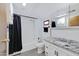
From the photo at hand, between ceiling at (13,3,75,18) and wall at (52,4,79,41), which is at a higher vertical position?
ceiling at (13,3,75,18)

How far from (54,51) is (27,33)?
0.46m

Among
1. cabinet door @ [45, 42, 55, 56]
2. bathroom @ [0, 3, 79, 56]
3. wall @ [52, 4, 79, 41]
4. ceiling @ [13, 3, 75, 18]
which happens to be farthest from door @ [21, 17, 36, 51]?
wall @ [52, 4, 79, 41]

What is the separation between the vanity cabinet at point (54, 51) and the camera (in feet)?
4.22

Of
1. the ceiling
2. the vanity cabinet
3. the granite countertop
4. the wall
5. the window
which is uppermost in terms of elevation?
the ceiling

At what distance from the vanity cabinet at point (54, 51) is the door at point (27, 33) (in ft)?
0.71

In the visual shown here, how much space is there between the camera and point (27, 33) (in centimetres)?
141

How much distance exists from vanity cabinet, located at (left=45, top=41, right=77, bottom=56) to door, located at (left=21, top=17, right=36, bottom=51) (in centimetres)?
22

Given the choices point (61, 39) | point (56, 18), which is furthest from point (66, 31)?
point (56, 18)

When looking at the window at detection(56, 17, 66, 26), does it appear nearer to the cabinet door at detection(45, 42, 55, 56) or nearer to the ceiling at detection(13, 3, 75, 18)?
the ceiling at detection(13, 3, 75, 18)

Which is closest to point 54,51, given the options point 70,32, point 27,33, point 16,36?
point 70,32

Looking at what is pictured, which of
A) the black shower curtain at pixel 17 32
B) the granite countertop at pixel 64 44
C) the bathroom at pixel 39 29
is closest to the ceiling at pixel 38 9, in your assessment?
the bathroom at pixel 39 29

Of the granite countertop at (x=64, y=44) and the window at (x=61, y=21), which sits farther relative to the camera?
the window at (x=61, y=21)

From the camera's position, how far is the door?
1397 mm

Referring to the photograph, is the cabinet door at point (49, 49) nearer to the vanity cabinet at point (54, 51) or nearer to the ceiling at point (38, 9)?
the vanity cabinet at point (54, 51)
